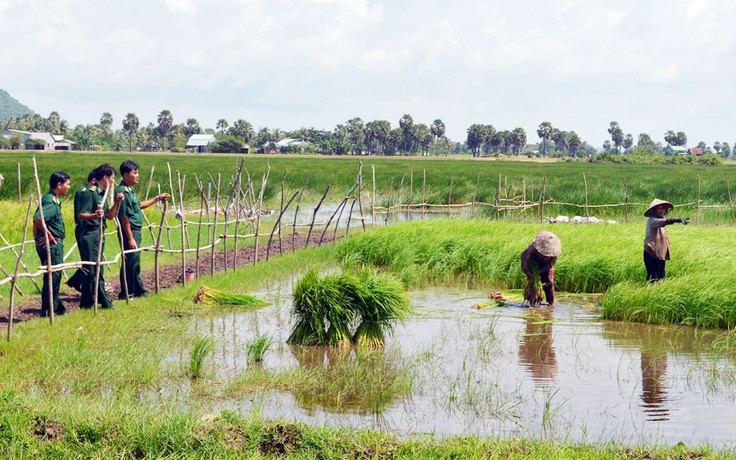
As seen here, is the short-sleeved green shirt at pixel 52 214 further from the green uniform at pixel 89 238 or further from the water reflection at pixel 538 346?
the water reflection at pixel 538 346

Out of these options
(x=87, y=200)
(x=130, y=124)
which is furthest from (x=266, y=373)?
(x=130, y=124)

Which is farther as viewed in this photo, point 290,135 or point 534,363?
point 290,135

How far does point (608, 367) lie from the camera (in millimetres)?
7660

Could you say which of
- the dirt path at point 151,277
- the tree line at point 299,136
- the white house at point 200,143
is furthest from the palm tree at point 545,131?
the dirt path at point 151,277

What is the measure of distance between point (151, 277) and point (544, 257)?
5774mm

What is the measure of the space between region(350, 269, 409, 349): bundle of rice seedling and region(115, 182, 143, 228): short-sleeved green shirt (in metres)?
3.22

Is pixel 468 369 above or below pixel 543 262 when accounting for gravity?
below

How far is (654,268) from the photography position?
10164 mm

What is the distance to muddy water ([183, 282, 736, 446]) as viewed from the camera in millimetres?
5867

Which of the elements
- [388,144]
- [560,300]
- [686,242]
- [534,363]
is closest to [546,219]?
[686,242]

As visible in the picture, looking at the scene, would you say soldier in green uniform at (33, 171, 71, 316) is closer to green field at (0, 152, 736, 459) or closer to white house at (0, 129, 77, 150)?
green field at (0, 152, 736, 459)

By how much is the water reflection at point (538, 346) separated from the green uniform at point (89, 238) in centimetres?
462

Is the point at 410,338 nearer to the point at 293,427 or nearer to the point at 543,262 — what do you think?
the point at 543,262

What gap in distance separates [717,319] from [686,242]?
3.81 m
